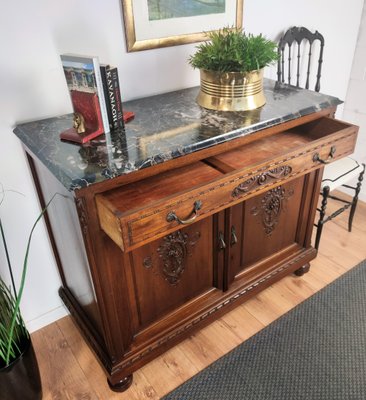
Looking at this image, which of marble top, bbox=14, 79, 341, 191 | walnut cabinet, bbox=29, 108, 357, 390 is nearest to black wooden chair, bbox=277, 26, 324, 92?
marble top, bbox=14, 79, 341, 191

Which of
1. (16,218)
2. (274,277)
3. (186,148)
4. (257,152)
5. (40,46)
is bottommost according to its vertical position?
(274,277)

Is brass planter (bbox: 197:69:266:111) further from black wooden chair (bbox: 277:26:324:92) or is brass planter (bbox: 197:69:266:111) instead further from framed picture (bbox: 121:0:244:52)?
black wooden chair (bbox: 277:26:324:92)

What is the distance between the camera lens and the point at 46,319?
1.61 m

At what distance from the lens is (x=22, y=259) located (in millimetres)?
1428

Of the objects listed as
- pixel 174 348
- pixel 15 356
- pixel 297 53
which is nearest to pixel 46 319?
pixel 15 356

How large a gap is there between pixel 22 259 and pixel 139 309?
51 centimetres

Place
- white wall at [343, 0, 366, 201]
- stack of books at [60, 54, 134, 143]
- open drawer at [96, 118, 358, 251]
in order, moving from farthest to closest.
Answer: white wall at [343, 0, 366, 201] < stack of books at [60, 54, 134, 143] < open drawer at [96, 118, 358, 251]

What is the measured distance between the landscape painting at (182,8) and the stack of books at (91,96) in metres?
0.39

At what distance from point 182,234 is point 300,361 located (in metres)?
0.69

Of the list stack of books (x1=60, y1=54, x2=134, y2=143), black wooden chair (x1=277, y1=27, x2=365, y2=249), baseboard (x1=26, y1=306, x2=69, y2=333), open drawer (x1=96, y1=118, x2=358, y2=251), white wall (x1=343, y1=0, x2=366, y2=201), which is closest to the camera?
open drawer (x1=96, y1=118, x2=358, y2=251)

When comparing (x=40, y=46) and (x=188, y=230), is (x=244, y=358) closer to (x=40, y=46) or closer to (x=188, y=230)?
(x=188, y=230)

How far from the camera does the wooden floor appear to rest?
4.45 feet

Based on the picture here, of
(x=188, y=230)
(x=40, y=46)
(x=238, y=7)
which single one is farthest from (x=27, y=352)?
(x=238, y=7)

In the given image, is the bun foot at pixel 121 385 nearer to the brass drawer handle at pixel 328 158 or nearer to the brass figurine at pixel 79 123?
Result: the brass figurine at pixel 79 123
